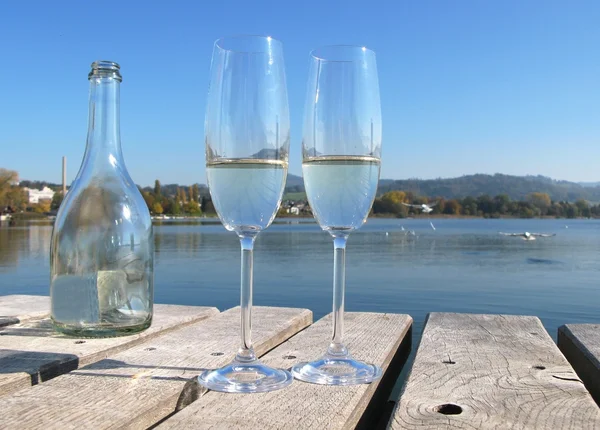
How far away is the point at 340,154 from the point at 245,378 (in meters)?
0.58

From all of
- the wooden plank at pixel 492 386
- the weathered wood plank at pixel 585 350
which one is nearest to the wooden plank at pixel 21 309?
the wooden plank at pixel 492 386

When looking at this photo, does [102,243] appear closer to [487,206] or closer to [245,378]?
[245,378]

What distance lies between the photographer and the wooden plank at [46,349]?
1.53 meters

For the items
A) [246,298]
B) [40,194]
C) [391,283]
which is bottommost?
[391,283]

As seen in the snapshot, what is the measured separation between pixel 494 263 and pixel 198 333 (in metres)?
21.6

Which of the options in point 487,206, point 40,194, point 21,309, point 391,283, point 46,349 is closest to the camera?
point 46,349

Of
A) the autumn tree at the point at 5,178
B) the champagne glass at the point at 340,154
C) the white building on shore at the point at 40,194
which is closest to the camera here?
the champagne glass at the point at 340,154

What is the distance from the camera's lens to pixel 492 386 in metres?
1.46

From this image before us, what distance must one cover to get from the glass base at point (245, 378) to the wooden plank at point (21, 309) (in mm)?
1125

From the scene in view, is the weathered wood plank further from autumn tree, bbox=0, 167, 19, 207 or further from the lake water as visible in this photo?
autumn tree, bbox=0, 167, 19, 207

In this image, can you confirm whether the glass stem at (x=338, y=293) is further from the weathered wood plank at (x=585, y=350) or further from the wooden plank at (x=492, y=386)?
the weathered wood plank at (x=585, y=350)

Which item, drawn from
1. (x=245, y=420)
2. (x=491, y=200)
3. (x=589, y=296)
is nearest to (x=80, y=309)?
(x=245, y=420)

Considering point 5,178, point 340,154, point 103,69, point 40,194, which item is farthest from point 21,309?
point 40,194

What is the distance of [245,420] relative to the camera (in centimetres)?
119
